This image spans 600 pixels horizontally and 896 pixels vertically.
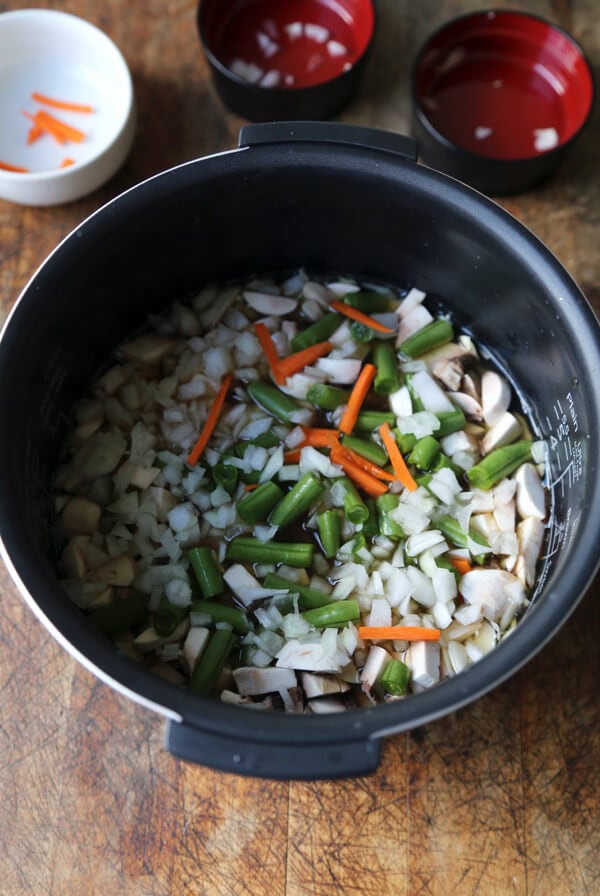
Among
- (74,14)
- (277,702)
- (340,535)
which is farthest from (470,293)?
(74,14)

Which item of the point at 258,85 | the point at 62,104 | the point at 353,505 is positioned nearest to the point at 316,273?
the point at 258,85

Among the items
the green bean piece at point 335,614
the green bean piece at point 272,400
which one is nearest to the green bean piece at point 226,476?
the green bean piece at point 272,400

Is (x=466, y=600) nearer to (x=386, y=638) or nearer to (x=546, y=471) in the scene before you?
(x=386, y=638)

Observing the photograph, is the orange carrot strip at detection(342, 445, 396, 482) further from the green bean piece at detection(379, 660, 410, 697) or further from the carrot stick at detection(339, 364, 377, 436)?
the green bean piece at detection(379, 660, 410, 697)

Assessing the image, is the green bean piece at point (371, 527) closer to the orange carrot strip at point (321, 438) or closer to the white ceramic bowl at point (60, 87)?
the orange carrot strip at point (321, 438)

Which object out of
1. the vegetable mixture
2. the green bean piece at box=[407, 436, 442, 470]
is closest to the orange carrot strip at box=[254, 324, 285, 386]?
the vegetable mixture
